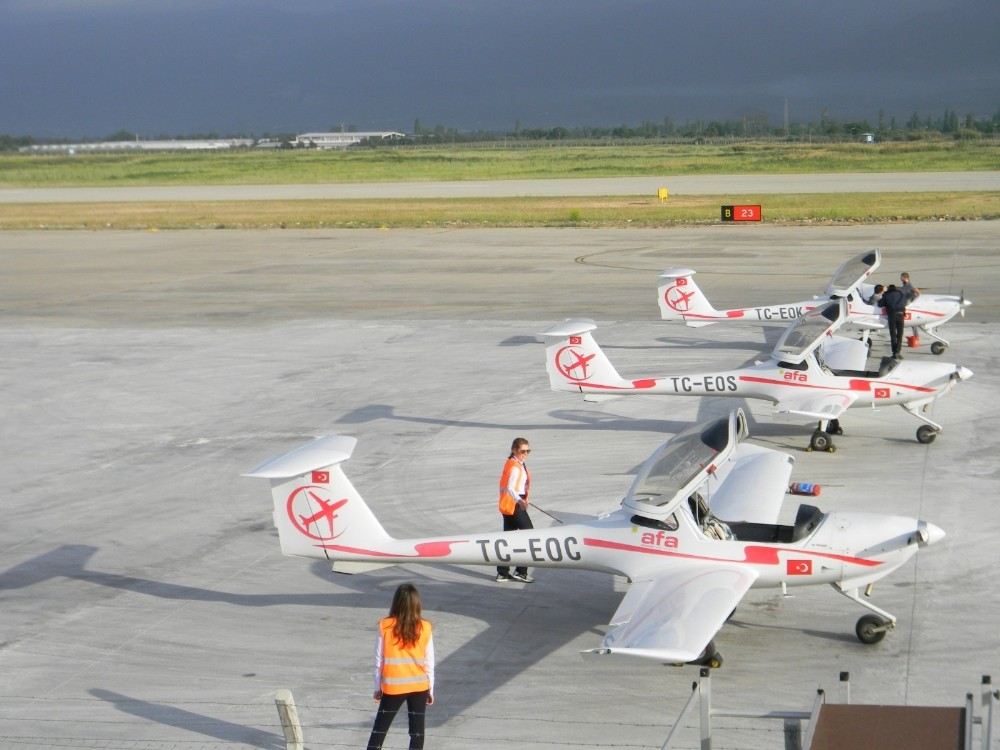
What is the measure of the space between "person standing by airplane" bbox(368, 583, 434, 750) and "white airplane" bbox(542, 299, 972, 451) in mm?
9684

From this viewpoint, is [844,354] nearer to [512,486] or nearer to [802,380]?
[802,380]

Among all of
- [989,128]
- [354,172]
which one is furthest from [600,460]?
[989,128]

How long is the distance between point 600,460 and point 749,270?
2242cm

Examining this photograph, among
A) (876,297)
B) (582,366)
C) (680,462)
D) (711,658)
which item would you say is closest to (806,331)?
(582,366)

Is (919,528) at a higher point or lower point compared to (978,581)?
higher

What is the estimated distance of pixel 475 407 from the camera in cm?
2216

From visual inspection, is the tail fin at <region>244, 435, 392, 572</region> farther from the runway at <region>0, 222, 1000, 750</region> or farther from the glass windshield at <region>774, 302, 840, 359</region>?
the glass windshield at <region>774, 302, 840, 359</region>

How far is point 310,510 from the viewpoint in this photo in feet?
38.8

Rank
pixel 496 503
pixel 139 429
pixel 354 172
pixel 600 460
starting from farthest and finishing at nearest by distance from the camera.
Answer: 1. pixel 354 172
2. pixel 139 429
3. pixel 600 460
4. pixel 496 503

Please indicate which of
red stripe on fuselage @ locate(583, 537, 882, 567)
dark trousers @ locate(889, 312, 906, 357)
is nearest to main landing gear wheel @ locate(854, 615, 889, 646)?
red stripe on fuselage @ locate(583, 537, 882, 567)

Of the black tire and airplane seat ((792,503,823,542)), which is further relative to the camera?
the black tire

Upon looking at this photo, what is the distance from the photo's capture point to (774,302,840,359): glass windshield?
1825 cm

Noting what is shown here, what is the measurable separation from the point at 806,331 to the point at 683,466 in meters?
7.86

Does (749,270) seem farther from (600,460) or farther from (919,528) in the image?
(919,528)
